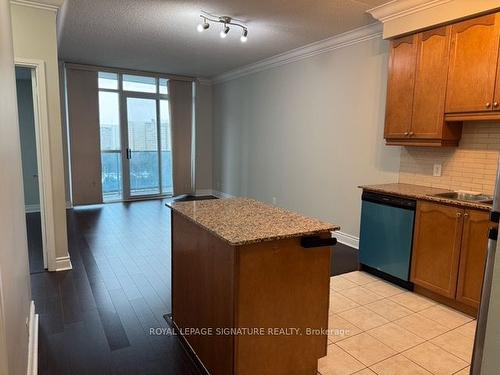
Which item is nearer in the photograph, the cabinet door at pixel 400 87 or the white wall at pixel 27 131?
the cabinet door at pixel 400 87

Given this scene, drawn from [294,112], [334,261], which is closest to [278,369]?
[334,261]

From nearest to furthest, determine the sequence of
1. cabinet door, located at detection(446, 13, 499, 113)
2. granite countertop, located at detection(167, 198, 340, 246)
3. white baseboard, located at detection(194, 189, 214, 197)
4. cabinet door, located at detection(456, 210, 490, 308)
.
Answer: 1. granite countertop, located at detection(167, 198, 340, 246)
2. cabinet door, located at detection(456, 210, 490, 308)
3. cabinet door, located at detection(446, 13, 499, 113)
4. white baseboard, located at detection(194, 189, 214, 197)

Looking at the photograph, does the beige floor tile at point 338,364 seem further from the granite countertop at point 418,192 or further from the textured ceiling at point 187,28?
the textured ceiling at point 187,28

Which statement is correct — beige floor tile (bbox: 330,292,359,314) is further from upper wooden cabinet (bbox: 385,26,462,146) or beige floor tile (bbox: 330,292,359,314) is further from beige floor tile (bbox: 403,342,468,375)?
upper wooden cabinet (bbox: 385,26,462,146)

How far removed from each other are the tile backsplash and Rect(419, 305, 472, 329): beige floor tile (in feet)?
3.72

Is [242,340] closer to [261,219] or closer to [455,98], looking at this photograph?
[261,219]

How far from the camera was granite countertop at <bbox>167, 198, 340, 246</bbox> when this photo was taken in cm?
170

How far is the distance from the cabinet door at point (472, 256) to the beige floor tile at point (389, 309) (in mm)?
460

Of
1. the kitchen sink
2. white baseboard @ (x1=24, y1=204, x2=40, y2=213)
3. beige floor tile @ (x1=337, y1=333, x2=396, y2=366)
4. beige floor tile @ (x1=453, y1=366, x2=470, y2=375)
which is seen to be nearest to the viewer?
beige floor tile @ (x1=453, y1=366, x2=470, y2=375)

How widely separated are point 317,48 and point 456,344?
12.7ft

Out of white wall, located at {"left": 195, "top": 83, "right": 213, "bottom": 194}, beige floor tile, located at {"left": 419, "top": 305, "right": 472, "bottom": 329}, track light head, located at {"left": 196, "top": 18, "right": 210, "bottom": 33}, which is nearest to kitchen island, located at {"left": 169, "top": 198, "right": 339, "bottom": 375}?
beige floor tile, located at {"left": 419, "top": 305, "right": 472, "bottom": 329}

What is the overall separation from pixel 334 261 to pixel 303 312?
222cm

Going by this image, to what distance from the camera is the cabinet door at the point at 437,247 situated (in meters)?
2.81

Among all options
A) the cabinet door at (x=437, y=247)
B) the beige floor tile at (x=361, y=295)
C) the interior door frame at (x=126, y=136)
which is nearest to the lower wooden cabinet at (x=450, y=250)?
the cabinet door at (x=437, y=247)
